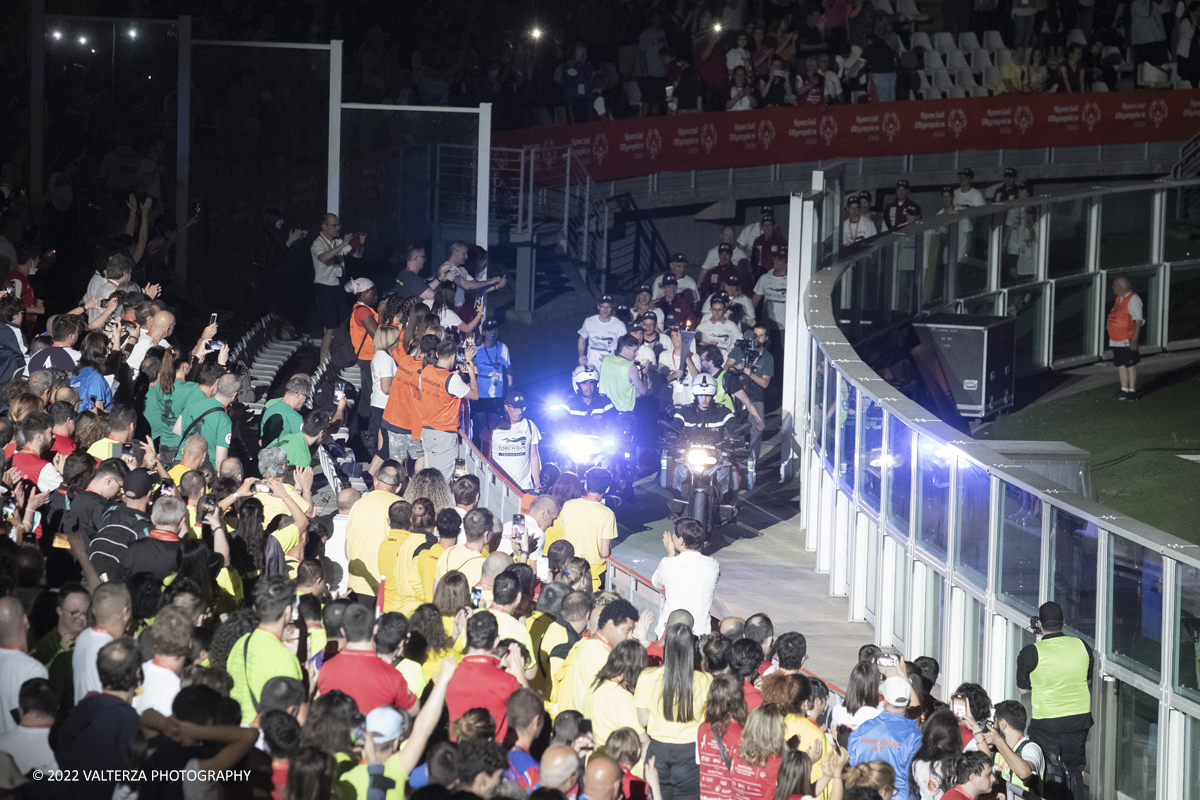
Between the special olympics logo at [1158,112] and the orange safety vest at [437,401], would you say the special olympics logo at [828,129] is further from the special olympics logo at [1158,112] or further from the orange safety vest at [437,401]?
the orange safety vest at [437,401]

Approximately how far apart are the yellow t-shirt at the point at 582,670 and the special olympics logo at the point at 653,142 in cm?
1580

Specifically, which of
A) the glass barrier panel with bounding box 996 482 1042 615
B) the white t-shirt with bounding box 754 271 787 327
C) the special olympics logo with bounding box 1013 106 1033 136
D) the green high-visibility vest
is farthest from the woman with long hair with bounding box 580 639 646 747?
the special olympics logo with bounding box 1013 106 1033 136

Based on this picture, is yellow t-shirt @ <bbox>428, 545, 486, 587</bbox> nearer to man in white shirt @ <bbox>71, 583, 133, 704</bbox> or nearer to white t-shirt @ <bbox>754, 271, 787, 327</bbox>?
man in white shirt @ <bbox>71, 583, 133, 704</bbox>

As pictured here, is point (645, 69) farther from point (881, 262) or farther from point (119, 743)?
point (119, 743)

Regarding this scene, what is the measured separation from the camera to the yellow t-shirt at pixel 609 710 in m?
7.22

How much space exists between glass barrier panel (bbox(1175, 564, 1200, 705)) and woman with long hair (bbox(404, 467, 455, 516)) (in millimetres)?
4377

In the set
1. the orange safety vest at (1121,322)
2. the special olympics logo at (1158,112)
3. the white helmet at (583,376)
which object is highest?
the special olympics logo at (1158,112)

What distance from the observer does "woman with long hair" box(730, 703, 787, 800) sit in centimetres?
681

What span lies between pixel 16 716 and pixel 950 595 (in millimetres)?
6536

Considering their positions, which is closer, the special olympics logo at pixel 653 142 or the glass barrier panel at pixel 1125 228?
the glass barrier panel at pixel 1125 228

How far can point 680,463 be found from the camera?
45.3ft

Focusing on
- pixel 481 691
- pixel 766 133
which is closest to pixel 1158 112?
pixel 766 133

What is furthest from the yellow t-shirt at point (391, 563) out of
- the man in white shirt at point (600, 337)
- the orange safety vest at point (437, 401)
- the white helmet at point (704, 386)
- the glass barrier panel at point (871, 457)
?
the man in white shirt at point (600, 337)

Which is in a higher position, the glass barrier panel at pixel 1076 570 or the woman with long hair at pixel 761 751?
the glass barrier panel at pixel 1076 570
